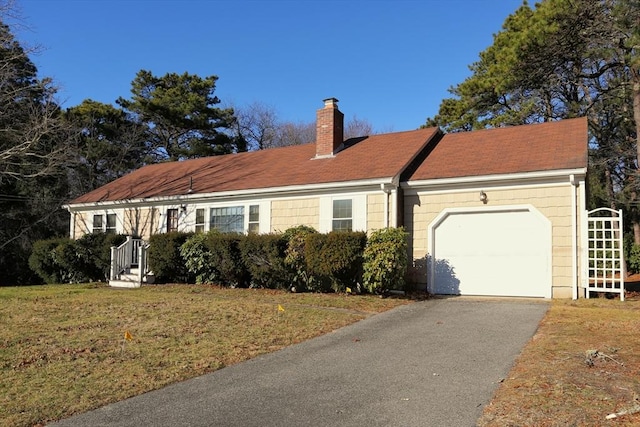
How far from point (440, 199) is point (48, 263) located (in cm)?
1385

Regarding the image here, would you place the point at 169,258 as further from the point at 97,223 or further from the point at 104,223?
the point at 97,223

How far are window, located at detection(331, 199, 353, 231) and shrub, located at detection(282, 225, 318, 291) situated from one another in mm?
1006

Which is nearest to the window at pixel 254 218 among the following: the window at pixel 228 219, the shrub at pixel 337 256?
the window at pixel 228 219

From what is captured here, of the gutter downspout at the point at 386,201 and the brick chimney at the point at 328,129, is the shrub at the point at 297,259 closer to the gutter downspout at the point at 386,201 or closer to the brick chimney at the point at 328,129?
the gutter downspout at the point at 386,201

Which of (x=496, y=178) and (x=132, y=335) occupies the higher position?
(x=496, y=178)

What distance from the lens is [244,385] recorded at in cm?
501

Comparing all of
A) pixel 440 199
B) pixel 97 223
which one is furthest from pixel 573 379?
pixel 97 223

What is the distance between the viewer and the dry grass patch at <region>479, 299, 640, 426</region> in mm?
3881

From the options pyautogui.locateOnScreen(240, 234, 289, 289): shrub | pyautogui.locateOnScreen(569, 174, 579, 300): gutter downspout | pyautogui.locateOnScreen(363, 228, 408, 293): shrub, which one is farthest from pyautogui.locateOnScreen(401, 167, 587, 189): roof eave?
pyautogui.locateOnScreen(240, 234, 289, 289): shrub

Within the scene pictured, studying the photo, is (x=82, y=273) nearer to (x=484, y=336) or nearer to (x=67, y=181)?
(x=67, y=181)

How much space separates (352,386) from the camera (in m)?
4.91

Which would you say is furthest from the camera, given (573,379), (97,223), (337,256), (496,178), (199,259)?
(97,223)

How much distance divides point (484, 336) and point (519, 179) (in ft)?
18.6

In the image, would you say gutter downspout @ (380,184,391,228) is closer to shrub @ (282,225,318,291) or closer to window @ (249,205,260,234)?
shrub @ (282,225,318,291)
